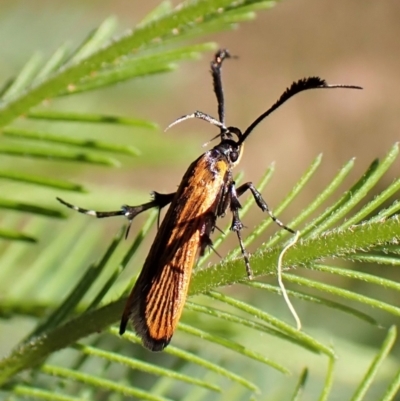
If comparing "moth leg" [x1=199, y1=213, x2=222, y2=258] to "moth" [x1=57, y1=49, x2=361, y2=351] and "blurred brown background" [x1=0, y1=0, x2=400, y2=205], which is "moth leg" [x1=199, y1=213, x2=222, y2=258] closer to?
"moth" [x1=57, y1=49, x2=361, y2=351]

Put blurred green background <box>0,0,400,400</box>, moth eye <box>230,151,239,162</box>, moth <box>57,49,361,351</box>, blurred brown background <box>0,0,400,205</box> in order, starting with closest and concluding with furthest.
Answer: moth <box>57,49,361,351</box>, moth eye <box>230,151,239,162</box>, blurred green background <box>0,0,400,400</box>, blurred brown background <box>0,0,400,205</box>

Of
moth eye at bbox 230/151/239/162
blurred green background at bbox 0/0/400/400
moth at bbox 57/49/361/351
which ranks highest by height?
blurred green background at bbox 0/0/400/400

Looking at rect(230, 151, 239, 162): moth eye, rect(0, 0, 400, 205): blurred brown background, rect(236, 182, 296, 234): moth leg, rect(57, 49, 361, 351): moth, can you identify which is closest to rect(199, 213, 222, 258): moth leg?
rect(57, 49, 361, 351): moth

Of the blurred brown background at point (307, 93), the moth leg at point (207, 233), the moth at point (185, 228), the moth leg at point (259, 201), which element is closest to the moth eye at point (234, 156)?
the moth at point (185, 228)

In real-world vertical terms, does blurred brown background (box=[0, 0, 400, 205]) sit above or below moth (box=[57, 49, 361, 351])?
above

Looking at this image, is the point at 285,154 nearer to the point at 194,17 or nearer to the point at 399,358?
the point at 399,358

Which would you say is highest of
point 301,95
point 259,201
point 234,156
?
point 301,95

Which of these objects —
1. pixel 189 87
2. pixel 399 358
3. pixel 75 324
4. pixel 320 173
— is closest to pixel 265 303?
pixel 399 358

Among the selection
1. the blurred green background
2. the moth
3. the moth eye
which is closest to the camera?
the moth

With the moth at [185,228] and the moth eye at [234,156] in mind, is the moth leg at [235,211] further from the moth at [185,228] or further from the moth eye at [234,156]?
the moth eye at [234,156]

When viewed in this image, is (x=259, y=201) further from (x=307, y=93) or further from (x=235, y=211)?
(x=307, y=93)

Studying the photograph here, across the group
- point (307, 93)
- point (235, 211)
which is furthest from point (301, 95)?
point (235, 211)
